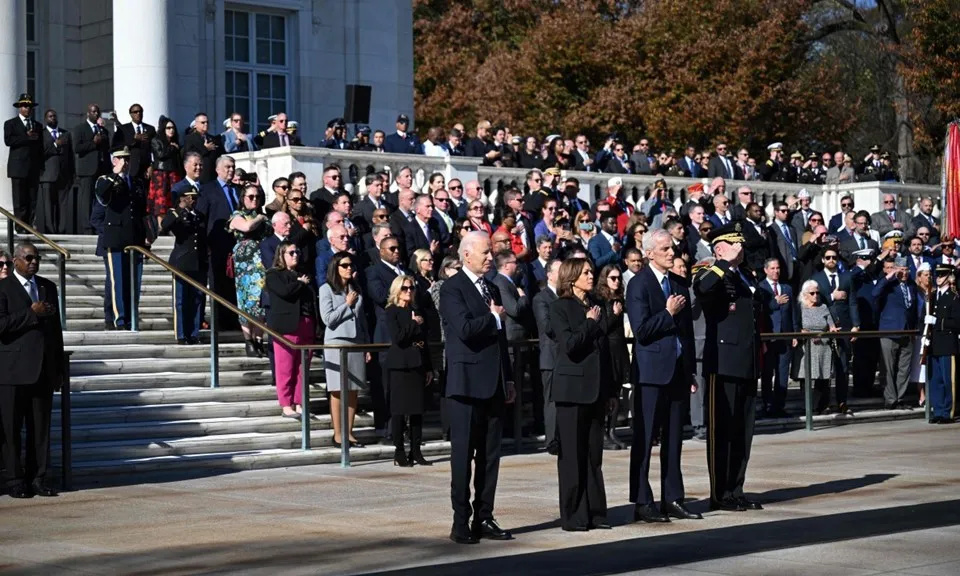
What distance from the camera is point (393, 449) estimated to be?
58.6 ft

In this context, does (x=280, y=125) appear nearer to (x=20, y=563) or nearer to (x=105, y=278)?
(x=105, y=278)

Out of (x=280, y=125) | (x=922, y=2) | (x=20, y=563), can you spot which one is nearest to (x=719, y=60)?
(x=922, y=2)

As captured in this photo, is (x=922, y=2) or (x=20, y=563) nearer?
(x=20, y=563)

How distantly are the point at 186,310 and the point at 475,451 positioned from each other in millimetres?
8546

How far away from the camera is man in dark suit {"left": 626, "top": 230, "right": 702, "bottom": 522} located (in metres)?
12.8

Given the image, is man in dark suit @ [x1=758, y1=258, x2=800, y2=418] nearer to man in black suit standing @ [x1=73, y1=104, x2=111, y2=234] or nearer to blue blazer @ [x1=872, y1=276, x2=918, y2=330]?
blue blazer @ [x1=872, y1=276, x2=918, y2=330]

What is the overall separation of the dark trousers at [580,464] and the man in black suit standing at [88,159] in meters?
Result: 12.4

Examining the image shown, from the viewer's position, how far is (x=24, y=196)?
23.9 metres

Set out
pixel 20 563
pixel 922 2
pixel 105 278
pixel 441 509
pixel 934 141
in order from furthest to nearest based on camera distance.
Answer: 1. pixel 934 141
2. pixel 922 2
3. pixel 105 278
4. pixel 441 509
5. pixel 20 563

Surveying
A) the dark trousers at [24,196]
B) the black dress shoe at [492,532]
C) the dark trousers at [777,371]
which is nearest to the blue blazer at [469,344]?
the black dress shoe at [492,532]

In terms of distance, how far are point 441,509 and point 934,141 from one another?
38164 mm

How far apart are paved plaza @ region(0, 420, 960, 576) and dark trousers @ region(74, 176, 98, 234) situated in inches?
340

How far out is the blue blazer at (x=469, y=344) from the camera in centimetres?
1202

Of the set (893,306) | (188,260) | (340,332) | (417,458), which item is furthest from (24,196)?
(893,306)
